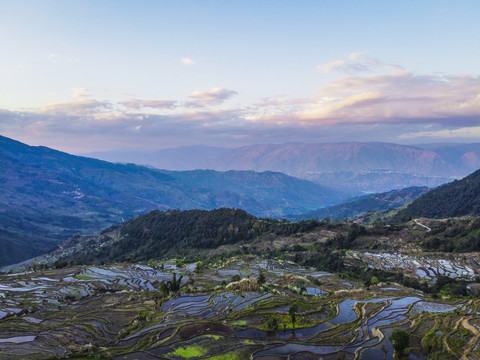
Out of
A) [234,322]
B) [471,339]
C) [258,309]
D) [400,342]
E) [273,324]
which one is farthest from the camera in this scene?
[258,309]

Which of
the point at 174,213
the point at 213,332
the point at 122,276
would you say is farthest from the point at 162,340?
the point at 174,213

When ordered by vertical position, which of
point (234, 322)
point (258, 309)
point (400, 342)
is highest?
point (400, 342)

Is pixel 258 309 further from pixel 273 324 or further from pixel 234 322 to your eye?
pixel 273 324

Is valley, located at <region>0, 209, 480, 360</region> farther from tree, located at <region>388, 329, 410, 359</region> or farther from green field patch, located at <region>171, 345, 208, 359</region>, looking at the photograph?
tree, located at <region>388, 329, 410, 359</region>

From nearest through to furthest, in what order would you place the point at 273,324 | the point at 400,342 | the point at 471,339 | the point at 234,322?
the point at 400,342, the point at 471,339, the point at 273,324, the point at 234,322

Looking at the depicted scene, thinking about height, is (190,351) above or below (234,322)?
above

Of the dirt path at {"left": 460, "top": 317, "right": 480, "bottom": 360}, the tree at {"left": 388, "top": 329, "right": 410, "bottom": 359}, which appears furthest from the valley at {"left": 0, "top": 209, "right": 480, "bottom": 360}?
the tree at {"left": 388, "top": 329, "right": 410, "bottom": 359}

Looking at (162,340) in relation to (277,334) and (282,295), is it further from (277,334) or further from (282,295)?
(282,295)

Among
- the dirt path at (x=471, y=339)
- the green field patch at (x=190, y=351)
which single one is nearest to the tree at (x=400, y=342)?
the dirt path at (x=471, y=339)

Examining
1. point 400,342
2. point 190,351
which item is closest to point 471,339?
point 400,342
